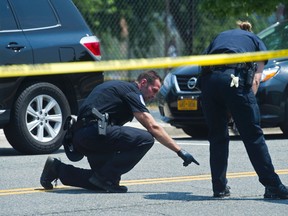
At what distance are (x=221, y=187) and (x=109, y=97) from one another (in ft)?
4.07

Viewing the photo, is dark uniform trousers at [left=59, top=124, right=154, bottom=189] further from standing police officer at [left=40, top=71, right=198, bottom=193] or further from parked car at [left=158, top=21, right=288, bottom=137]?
parked car at [left=158, top=21, right=288, bottom=137]

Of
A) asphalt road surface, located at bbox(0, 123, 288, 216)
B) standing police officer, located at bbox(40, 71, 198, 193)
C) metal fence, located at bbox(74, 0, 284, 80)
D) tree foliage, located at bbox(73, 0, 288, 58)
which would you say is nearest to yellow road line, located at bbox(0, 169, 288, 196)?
asphalt road surface, located at bbox(0, 123, 288, 216)

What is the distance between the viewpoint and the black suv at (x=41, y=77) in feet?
36.8

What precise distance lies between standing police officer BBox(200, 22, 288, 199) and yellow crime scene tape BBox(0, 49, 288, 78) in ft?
0.25

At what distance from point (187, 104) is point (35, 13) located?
263cm

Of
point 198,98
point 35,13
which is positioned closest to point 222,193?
point 35,13

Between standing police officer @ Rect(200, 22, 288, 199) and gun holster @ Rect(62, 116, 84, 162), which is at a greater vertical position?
standing police officer @ Rect(200, 22, 288, 199)

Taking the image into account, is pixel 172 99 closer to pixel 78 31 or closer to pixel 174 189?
pixel 78 31

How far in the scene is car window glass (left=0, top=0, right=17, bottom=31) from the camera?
1132 centimetres

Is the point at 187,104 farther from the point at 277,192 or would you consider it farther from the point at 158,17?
the point at 158,17

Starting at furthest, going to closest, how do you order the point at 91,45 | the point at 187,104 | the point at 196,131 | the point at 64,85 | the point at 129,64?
the point at 196,131
the point at 187,104
the point at 64,85
the point at 91,45
the point at 129,64

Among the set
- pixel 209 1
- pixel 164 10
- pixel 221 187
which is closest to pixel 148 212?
pixel 221 187

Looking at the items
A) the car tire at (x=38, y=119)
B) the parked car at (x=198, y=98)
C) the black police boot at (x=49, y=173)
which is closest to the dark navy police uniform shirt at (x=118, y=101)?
the black police boot at (x=49, y=173)

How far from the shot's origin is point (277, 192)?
827 centimetres
